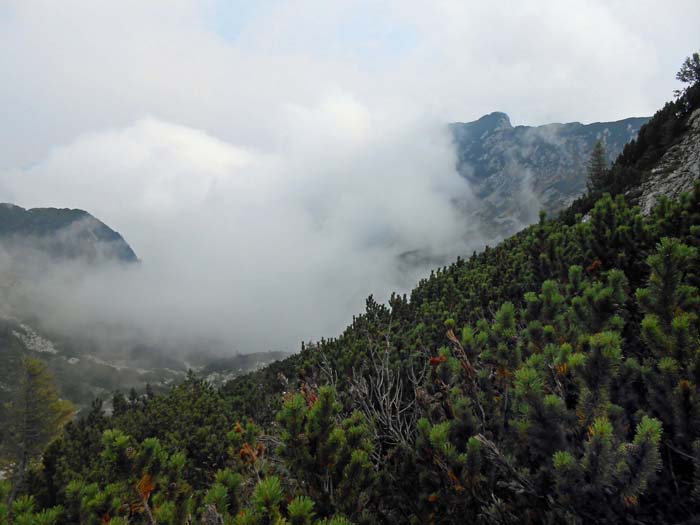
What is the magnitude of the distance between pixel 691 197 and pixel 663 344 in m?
4.65

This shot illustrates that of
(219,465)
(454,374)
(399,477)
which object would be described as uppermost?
(454,374)

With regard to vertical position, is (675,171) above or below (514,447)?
above

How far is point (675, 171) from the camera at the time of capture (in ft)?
60.7

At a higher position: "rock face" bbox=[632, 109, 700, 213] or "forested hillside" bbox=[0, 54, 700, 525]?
"rock face" bbox=[632, 109, 700, 213]

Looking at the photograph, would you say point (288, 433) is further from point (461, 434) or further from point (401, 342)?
point (401, 342)

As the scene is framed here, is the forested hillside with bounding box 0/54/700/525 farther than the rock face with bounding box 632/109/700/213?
No

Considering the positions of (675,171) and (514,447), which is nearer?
(514,447)

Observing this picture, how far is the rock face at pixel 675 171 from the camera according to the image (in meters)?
17.2

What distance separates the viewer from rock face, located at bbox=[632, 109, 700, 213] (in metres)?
17.2

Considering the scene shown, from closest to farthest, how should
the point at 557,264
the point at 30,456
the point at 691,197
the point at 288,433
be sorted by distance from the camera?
1. the point at 288,433
2. the point at 691,197
3. the point at 557,264
4. the point at 30,456

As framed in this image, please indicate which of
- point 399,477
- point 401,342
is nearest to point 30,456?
point 401,342

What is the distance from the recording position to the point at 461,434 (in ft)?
11.1

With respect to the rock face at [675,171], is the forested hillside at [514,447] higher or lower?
lower

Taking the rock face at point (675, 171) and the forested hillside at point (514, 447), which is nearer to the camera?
the forested hillside at point (514, 447)
